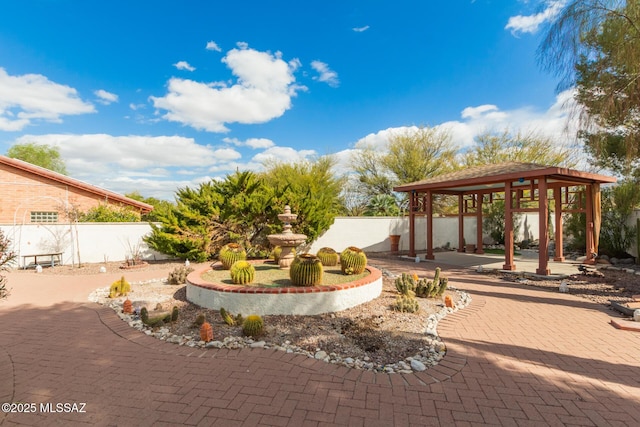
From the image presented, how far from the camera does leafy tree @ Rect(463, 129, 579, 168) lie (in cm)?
2128

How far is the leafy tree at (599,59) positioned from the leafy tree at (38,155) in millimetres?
43477

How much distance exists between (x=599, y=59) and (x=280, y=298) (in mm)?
9050

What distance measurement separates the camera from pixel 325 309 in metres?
5.29

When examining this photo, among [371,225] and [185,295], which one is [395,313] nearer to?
[185,295]

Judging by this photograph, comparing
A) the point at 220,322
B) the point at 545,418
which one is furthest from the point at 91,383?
the point at 545,418

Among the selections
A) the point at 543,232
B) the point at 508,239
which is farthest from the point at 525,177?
the point at 508,239

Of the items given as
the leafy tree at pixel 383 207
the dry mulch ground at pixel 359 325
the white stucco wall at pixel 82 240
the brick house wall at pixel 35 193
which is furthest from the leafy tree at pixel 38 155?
the dry mulch ground at pixel 359 325

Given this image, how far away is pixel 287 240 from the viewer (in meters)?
7.25

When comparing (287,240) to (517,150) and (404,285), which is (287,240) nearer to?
(404,285)

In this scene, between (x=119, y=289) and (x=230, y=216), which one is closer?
(x=119, y=289)

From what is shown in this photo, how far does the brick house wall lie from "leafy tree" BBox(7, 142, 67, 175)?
23.2 meters

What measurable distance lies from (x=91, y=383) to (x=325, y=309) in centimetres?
329

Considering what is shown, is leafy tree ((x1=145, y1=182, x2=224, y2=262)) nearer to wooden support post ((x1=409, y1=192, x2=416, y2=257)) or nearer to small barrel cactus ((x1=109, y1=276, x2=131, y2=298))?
small barrel cactus ((x1=109, y1=276, x2=131, y2=298))

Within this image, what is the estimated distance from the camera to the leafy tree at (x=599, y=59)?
6305mm
